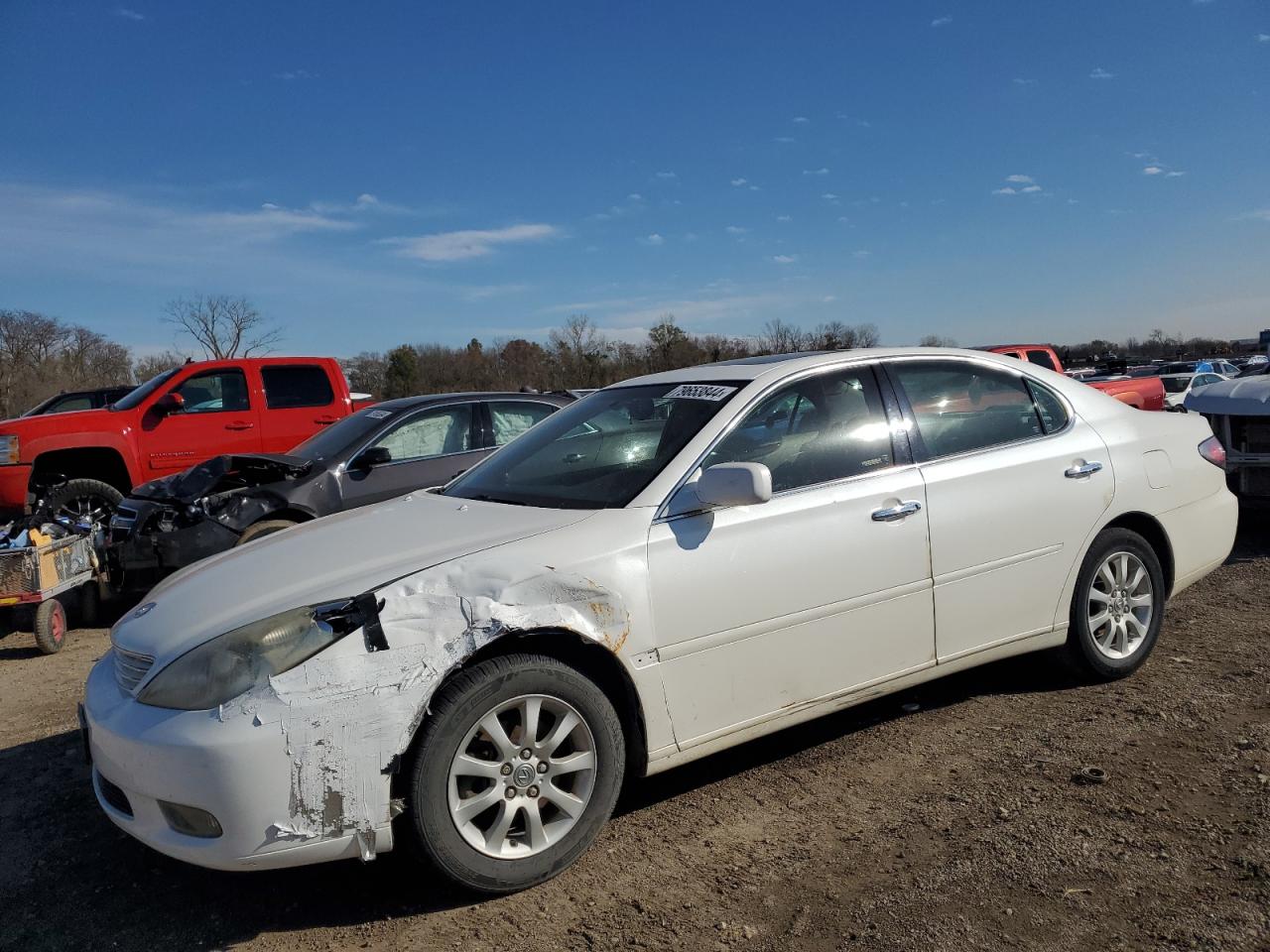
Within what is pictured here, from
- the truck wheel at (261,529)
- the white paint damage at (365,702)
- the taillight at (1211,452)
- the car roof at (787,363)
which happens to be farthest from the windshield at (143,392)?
the taillight at (1211,452)

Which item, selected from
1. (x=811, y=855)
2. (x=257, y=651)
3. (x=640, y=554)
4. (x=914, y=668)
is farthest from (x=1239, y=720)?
(x=257, y=651)

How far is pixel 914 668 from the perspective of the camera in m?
3.63

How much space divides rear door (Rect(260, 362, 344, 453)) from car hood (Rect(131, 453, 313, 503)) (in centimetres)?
284

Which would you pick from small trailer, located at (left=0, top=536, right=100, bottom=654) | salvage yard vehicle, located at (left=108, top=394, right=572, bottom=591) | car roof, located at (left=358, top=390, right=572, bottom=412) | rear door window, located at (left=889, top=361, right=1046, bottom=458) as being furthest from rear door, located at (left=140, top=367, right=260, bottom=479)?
rear door window, located at (left=889, top=361, right=1046, bottom=458)

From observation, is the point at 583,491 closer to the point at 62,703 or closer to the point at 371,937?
the point at 371,937

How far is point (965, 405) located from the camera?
160 inches

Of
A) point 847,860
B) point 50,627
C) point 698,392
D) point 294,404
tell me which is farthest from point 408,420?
point 847,860

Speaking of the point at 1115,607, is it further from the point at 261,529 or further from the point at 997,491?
the point at 261,529

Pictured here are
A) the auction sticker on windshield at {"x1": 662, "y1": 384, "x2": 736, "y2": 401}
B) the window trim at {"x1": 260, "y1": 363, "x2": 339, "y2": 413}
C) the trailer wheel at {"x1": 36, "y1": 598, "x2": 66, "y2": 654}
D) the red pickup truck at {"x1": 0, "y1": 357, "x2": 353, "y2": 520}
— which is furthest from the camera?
the window trim at {"x1": 260, "y1": 363, "x2": 339, "y2": 413}

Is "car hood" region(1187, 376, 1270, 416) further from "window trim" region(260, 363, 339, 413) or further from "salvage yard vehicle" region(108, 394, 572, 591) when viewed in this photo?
"window trim" region(260, 363, 339, 413)

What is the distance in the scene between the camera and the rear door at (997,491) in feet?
12.1

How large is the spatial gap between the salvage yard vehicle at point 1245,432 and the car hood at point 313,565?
657 centimetres

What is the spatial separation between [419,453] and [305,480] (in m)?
0.95

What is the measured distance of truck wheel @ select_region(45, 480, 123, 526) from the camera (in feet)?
27.8
